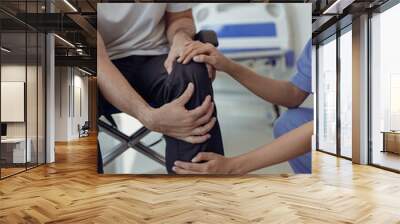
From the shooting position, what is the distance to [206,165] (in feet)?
20.9

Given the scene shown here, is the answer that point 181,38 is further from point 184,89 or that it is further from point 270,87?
point 270,87

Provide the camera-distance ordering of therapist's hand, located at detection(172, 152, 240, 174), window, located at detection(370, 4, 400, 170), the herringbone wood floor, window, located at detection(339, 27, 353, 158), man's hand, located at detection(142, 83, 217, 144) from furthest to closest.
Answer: window, located at detection(339, 27, 353, 158), window, located at detection(370, 4, 400, 170), therapist's hand, located at detection(172, 152, 240, 174), man's hand, located at detection(142, 83, 217, 144), the herringbone wood floor

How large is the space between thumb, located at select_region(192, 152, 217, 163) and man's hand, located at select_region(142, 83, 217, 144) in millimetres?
230

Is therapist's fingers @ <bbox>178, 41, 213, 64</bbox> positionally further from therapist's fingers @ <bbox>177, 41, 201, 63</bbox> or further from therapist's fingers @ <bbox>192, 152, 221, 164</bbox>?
therapist's fingers @ <bbox>192, 152, 221, 164</bbox>

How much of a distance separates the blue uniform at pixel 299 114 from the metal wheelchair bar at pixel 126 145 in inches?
80.0

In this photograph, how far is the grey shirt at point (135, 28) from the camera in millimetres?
6391

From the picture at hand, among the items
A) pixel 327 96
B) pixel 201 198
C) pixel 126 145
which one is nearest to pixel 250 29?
pixel 126 145

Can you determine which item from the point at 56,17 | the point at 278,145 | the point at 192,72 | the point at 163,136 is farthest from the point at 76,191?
the point at 56,17

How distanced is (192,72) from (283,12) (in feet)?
5.98

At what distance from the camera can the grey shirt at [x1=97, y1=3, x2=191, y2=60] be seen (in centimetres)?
639

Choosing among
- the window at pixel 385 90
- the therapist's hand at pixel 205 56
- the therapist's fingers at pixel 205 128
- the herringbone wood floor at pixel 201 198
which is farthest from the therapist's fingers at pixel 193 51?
the window at pixel 385 90

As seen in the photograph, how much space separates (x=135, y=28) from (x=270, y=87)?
2.43 meters

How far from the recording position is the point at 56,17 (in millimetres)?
7996

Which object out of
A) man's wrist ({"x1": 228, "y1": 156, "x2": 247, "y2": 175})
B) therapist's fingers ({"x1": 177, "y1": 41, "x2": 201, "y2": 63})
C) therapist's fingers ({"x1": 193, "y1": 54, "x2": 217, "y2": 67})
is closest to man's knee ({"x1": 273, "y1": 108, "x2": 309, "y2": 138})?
man's wrist ({"x1": 228, "y1": 156, "x2": 247, "y2": 175})
